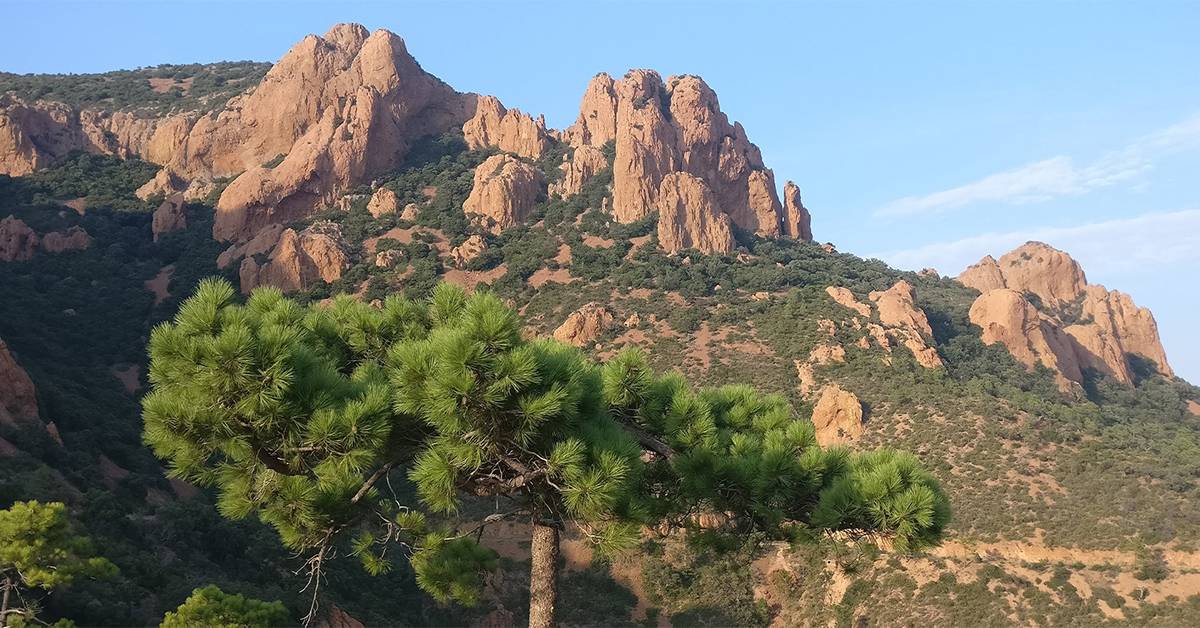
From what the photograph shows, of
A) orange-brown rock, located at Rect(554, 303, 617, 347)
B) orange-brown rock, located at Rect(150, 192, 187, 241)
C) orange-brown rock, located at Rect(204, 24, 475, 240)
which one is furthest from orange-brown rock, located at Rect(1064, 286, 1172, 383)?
orange-brown rock, located at Rect(150, 192, 187, 241)

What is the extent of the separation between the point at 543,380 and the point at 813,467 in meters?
3.28

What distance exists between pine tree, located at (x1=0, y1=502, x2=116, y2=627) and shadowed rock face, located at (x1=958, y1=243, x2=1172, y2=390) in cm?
4791

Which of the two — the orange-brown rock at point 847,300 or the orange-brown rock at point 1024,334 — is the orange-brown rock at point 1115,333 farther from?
the orange-brown rock at point 847,300

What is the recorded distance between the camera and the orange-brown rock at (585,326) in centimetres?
4465

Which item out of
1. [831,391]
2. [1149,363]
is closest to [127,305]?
[831,391]

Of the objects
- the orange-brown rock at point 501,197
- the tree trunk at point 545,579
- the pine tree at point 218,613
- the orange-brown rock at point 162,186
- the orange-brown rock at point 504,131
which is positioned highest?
the orange-brown rock at point 504,131

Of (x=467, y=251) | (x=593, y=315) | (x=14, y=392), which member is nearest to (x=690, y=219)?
(x=593, y=315)

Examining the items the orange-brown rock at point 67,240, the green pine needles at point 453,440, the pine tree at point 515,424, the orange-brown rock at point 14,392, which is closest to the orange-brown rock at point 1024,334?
the green pine needles at point 453,440

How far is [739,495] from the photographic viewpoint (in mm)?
8008

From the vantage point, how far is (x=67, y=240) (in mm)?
54156

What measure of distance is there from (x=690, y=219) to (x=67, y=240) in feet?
137

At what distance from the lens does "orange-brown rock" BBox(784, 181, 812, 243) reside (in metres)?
67.6

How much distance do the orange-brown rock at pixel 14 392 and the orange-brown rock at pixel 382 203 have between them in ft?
111

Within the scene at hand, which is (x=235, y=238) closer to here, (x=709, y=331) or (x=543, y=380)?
(x=709, y=331)
